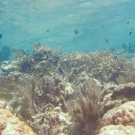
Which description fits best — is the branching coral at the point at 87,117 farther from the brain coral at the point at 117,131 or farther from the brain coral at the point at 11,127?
the brain coral at the point at 11,127

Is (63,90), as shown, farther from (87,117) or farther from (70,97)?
(87,117)

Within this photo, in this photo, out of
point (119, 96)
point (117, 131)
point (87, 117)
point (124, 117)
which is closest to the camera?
point (117, 131)

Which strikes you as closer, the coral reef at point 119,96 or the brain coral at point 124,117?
the brain coral at point 124,117

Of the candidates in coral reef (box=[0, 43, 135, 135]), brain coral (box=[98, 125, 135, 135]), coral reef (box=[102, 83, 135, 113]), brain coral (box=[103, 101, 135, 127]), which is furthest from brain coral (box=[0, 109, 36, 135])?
coral reef (box=[102, 83, 135, 113])

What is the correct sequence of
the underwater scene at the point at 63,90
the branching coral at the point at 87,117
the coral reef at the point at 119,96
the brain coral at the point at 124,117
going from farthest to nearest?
the coral reef at the point at 119,96
the branching coral at the point at 87,117
the underwater scene at the point at 63,90
the brain coral at the point at 124,117

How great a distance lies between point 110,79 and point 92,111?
6725 mm

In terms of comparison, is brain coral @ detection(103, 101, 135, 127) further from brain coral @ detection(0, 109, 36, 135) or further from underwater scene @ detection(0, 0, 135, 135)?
brain coral @ detection(0, 109, 36, 135)

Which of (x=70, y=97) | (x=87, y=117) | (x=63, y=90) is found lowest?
(x=70, y=97)

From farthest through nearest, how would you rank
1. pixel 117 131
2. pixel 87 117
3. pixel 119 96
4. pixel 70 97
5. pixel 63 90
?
pixel 63 90, pixel 70 97, pixel 119 96, pixel 87 117, pixel 117 131

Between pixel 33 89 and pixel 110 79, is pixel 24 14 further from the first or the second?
pixel 33 89

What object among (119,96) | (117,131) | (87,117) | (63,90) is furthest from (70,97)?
(117,131)

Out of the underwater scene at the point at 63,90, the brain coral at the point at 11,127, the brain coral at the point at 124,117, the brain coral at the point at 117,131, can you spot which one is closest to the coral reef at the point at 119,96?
the underwater scene at the point at 63,90

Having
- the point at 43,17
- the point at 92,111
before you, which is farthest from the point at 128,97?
the point at 43,17

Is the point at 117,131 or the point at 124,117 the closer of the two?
Answer: the point at 117,131
